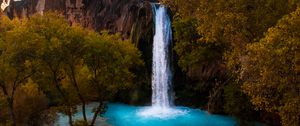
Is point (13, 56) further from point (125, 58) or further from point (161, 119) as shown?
point (161, 119)

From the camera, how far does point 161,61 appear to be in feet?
156

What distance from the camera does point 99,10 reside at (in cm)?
6200

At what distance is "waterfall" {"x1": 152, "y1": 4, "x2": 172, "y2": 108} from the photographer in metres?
46.2

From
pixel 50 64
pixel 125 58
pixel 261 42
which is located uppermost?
pixel 261 42

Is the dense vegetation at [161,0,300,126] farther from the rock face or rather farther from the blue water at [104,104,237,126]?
the rock face

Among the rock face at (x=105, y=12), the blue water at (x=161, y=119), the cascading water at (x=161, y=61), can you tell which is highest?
the rock face at (x=105, y=12)

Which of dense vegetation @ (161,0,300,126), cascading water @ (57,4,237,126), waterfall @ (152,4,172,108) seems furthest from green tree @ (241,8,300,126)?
waterfall @ (152,4,172,108)

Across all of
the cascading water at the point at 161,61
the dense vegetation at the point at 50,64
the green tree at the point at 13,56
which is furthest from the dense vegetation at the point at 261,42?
the cascading water at the point at 161,61

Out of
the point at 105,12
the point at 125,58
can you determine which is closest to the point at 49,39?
the point at 125,58

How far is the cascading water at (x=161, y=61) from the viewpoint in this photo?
1812 inches

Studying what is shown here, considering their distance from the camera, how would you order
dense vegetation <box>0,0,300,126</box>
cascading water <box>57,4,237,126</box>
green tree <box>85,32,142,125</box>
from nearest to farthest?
1. dense vegetation <box>0,0,300,126</box>
2. green tree <box>85,32,142,125</box>
3. cascading water <box>57,4,237,126</box>

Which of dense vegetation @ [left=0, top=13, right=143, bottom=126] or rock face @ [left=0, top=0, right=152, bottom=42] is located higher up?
rock face @ [left=0, top=0, right=152, bottom=42]

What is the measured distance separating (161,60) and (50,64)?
2473 cm

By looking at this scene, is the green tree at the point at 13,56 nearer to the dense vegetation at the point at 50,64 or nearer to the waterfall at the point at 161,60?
the dense vegetation at the point at 50,64
